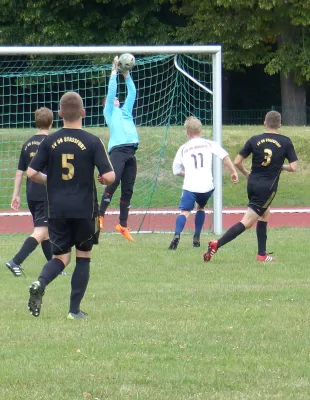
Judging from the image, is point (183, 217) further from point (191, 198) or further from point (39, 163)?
point (39, 163)

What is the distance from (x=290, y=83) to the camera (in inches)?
1421

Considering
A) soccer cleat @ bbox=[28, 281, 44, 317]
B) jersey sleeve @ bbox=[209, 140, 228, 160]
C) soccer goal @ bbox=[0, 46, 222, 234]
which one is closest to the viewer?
soccer cleat @ bbox=[28, 281, 44, 317]

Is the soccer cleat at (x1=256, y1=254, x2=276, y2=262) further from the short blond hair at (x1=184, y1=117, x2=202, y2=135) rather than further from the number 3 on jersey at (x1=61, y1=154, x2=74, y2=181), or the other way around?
the number 3 on jersey at (x1=61, y1=154, x2=74, y2=181)

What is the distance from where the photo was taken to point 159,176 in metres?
19.5

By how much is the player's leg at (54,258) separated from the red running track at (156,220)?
766cm

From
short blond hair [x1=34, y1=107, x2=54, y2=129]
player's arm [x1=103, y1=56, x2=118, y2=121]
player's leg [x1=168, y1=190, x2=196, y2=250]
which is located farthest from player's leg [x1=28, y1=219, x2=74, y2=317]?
player's arm [x1=103, y1=56, x2=118, y2=121]

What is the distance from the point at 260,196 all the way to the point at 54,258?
384 cm

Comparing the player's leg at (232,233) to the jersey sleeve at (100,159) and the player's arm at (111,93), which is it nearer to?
the player's arm at (111,93)

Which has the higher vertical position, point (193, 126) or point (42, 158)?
point (193, 126)

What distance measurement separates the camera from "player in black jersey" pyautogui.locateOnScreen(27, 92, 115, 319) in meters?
7.66

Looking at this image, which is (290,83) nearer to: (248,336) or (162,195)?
(162,195)

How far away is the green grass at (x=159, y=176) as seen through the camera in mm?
18688

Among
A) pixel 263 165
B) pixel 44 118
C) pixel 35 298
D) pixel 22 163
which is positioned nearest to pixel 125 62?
pixel 263 165

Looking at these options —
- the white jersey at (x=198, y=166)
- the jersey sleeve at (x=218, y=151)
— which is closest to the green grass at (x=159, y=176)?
the white jersey at (x=198, y=166)
